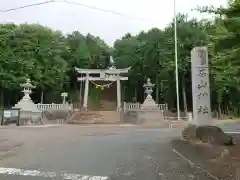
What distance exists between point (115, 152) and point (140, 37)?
40.8m

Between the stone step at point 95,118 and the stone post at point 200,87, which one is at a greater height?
the stone post at point 200,87

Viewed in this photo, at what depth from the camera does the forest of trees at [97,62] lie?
36062mm

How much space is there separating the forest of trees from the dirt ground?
20.7 m

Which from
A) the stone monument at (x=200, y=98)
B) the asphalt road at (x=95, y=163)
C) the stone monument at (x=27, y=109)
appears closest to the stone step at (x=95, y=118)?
the stone monument at (x=27, y=109)

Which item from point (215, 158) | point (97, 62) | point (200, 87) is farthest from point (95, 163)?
point (97, 62)

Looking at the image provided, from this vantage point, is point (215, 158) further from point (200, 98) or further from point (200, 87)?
point (200, 87)

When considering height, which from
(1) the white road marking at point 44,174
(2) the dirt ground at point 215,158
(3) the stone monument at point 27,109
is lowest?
(1) the white road marking at point 44,174

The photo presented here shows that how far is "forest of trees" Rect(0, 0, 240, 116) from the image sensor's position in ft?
118

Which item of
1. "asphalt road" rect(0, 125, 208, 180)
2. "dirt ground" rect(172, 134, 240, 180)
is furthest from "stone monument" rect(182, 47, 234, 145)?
"asphalt road" rect(0, 125, 208, 180)

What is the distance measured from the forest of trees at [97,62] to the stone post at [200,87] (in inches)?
689

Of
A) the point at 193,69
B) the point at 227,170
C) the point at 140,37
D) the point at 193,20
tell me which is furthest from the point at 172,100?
the point at 227,170

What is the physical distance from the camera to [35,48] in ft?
134

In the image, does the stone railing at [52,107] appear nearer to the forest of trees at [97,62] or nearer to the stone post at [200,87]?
the forest of trees at [97,62]

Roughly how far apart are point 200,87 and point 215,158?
17.2 feet
